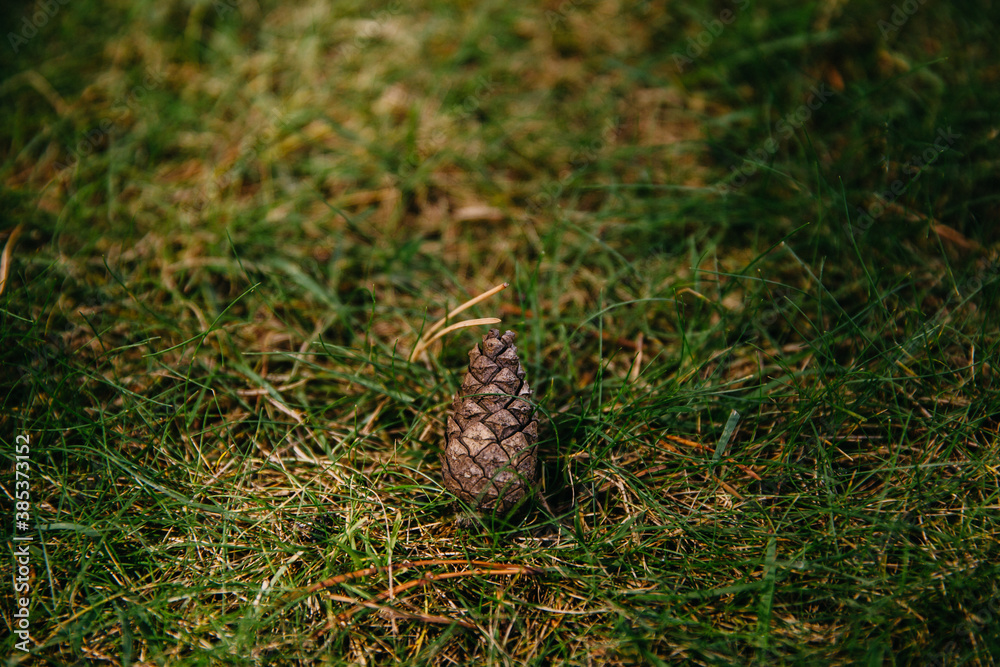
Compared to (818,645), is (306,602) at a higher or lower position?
higher

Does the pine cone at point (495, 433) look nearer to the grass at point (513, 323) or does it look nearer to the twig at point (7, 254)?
the grass at point (513, 323)

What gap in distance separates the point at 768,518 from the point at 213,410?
1.78 meters

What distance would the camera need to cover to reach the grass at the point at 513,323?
1.59 m

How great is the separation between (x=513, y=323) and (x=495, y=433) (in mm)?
546

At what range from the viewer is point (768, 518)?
166 centimetres

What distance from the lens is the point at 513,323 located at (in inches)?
82.7

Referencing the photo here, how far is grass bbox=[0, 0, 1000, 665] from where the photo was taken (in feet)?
5.21

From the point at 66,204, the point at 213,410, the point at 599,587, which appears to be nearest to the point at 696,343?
the point at 599,587

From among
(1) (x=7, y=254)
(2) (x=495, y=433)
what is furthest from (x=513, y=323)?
(1) (x=7, y=254)

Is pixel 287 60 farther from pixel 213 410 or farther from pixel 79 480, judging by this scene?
pixel 79 480

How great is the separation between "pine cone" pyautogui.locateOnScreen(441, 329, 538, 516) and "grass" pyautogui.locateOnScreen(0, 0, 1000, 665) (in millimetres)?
124

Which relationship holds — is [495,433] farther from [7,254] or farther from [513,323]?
[7,254]

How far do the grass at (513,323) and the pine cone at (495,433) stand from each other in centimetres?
12

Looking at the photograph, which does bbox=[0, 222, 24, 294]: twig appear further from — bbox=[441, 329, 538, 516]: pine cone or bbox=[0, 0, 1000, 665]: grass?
bbox=[441, 329, 538, 516]: pine cone
